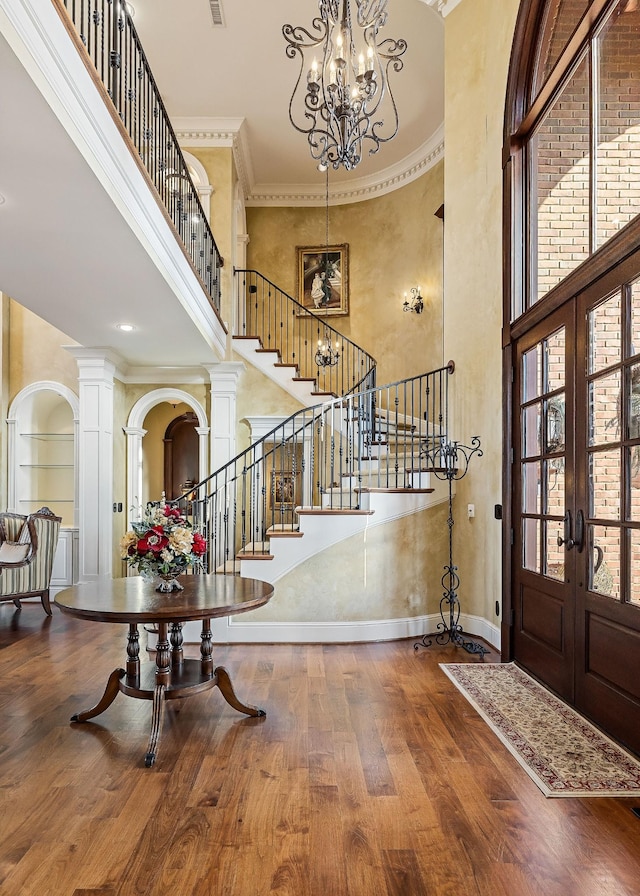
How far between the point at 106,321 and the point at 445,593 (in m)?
4.21

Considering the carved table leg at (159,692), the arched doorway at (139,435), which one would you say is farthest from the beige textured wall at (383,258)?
the carved table leg at (159,692)

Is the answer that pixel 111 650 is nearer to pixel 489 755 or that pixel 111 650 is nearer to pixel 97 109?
pixel 489 755

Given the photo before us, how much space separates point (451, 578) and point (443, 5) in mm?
5619

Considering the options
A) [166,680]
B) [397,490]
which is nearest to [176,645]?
[166,680]

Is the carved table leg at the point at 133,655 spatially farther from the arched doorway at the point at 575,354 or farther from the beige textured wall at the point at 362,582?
the arched doorway at the point at 575,354

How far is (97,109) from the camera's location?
3.12m

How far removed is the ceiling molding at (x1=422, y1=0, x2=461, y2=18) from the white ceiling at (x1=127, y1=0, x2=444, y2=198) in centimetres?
12

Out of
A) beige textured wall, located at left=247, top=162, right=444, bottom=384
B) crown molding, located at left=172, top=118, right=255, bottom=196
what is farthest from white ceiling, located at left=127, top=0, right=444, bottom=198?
beige textured wall, located at left=247, top=162, right=444, bottom=384

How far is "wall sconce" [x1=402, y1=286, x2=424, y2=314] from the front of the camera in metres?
8.78

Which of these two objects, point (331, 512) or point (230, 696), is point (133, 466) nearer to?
point (331, 512)

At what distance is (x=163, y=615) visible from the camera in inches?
123

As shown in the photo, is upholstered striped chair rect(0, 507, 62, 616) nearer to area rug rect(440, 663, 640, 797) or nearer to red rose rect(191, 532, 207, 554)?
red rose rect(191, 532, 207, 554)

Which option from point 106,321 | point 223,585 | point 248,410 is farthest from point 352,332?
point 223,585

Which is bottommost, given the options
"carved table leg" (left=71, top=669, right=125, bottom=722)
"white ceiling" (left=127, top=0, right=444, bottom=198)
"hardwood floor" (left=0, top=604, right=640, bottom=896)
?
"hardwood floor" (left=0, top=604, right=640, bottom=896)
